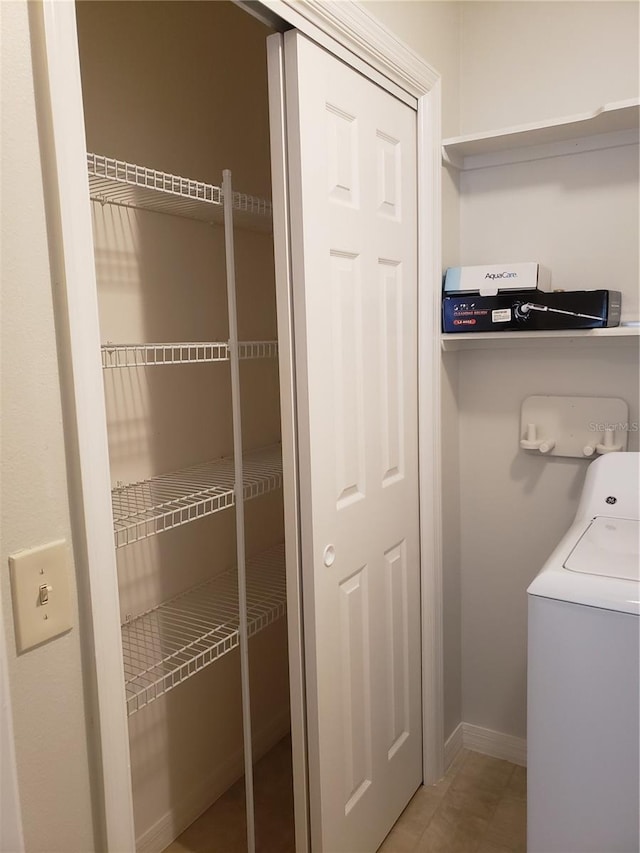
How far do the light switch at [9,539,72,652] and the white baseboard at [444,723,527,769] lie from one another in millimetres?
1697

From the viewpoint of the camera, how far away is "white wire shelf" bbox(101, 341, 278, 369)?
1.52 meters

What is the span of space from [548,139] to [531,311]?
1.73ft

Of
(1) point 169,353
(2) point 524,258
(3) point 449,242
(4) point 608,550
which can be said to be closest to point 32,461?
(1) point 169,353

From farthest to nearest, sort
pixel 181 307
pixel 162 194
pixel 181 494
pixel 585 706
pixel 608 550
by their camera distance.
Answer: pixel 181 307 → pixel 181 494 → pixel 162 194 → pixel 608 550 → pixel 585 706

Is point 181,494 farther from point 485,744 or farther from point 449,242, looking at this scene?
point 485,744

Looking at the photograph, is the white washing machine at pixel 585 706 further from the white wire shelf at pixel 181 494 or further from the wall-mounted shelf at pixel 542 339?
the white wire shelf at pixel 181 494

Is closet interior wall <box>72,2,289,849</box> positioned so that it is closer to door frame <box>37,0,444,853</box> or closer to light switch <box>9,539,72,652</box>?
door frame <box>37,0,444,853</box>

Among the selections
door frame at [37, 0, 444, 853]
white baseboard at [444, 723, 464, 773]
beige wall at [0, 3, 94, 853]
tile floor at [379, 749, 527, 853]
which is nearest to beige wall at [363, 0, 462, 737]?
white baseboard at [444, 723, 464, 773]

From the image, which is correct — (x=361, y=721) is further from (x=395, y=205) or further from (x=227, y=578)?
(x=395, y=205)

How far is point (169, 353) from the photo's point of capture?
1918mm

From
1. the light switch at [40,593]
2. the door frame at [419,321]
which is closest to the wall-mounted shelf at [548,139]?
the door frame at [419,321]

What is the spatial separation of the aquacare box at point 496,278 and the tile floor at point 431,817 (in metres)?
1.53

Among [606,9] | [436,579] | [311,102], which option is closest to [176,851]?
[436,579]

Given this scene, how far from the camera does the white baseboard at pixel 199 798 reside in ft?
6.25
